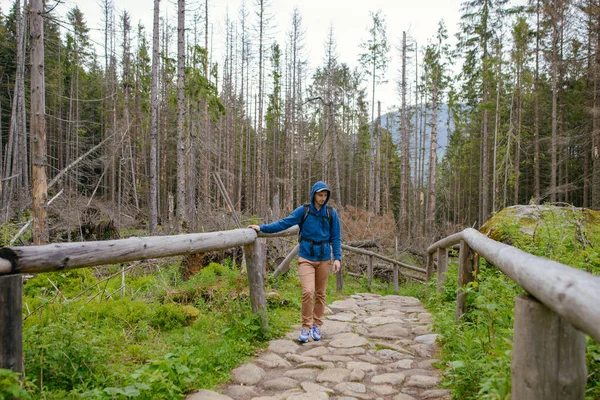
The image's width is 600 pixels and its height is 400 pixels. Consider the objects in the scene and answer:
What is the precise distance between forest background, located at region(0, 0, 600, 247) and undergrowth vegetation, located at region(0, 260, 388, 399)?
6837 mm

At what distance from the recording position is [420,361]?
425cm

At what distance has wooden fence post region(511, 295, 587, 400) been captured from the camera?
5.27 feet

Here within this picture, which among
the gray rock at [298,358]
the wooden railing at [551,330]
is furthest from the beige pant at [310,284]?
the wooden railing at [551,330]

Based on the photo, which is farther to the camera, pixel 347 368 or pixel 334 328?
pixel 334 328

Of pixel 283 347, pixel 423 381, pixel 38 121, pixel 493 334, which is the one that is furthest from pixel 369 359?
pixel 38 121

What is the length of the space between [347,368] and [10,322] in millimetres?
2898

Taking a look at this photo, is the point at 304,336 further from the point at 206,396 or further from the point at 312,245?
the point at 206,396

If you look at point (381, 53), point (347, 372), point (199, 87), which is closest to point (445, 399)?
point (347, 372)

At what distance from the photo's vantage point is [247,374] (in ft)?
12.2

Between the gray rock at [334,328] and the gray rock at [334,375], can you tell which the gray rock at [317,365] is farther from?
the gray rock at [334,328]

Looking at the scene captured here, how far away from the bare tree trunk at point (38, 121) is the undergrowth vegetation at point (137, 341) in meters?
2.28

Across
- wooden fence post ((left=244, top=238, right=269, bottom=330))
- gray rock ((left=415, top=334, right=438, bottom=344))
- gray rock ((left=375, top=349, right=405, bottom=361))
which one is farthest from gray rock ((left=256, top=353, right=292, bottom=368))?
gray rock ((left=415, top=334, right=438, bottom=344))

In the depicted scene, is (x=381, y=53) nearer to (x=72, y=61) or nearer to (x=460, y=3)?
(x=460, y=3)

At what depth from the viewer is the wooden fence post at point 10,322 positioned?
2113 millimetres
